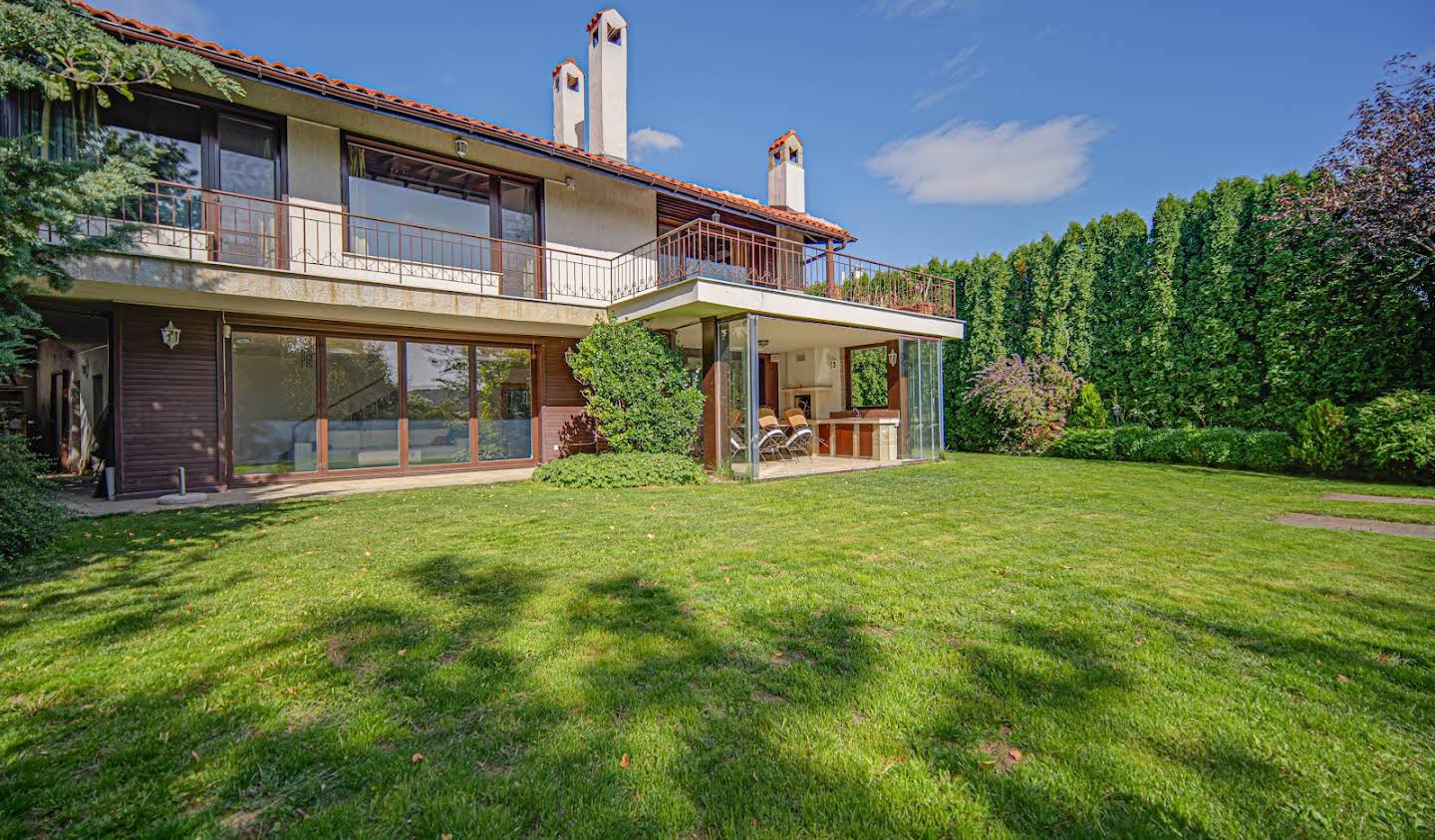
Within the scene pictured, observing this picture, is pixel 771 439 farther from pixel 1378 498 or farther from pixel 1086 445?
pixel 1378 498

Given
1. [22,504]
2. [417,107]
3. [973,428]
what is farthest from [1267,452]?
[22,504]

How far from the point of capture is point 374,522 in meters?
5.95

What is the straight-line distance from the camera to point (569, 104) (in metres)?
12.2

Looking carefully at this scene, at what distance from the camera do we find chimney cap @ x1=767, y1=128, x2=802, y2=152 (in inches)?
605

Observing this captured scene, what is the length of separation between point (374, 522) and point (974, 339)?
47.1 feet

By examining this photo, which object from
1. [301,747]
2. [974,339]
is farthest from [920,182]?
[301,747]

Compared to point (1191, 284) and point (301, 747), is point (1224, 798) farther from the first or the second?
point (1191, 284)

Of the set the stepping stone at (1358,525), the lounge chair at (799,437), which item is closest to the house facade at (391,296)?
the lounge chair at (799,437)

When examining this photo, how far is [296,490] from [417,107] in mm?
6255

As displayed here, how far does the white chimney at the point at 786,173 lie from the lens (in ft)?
50.2

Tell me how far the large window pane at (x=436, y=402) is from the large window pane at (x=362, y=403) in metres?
0.28

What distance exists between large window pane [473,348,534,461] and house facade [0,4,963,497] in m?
0.04

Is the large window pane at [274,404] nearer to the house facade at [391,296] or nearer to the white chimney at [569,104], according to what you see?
the house facade at [391,296]

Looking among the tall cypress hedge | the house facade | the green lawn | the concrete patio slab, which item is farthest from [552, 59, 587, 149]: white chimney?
the tall cypress hedge
